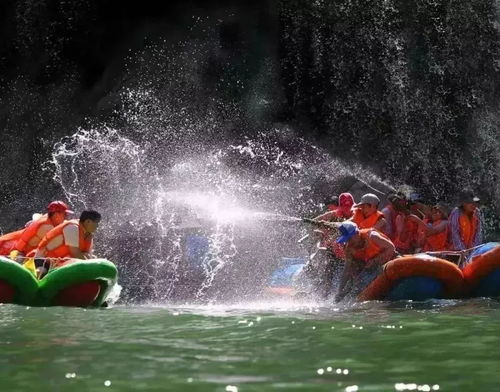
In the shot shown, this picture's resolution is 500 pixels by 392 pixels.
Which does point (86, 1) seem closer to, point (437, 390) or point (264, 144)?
point (264, 144)

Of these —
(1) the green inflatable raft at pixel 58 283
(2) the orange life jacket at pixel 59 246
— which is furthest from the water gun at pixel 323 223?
(2) the orange life jacket at pixel 59 246

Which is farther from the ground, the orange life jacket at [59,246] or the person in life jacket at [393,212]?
the person in life jacket at [393,212]

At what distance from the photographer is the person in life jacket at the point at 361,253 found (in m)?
10.3

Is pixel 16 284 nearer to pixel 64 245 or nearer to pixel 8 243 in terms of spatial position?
pixel 64 245

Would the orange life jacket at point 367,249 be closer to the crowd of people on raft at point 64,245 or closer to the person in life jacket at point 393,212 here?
the person in life jacket at point 393,212

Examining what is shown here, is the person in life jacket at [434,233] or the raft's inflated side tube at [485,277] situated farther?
the person in life jacket at [434,233]

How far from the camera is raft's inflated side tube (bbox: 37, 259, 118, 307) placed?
381 inches

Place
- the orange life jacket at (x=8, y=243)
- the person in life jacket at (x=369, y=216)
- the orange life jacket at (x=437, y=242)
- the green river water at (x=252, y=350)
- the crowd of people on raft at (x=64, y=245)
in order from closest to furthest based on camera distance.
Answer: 1. the green river water at (x=252, y=350)
2. the crowd of people on raft at (x=64, y=245)
3. the person in life jacket at (x=369, y=216)
4. the orange life jacket at (x=8, y=243)
5. the orange life jacket at (x=437, y=242)

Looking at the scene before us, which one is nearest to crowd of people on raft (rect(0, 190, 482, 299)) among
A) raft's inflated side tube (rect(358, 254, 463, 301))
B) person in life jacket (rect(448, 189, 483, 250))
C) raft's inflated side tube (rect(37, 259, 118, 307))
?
person in life jacket (rect(448, 189, 483, 250))

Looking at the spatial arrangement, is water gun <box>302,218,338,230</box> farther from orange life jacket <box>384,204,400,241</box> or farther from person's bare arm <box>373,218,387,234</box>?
orange life jacket <box>384,204,400,241</box>

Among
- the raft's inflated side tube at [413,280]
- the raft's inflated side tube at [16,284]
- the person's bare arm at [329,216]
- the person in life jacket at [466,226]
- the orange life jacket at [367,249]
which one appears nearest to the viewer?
the raft's inflated side tube at [16,284]

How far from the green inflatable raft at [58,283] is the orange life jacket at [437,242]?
477 cm

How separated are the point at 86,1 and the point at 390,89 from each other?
27.4 feet

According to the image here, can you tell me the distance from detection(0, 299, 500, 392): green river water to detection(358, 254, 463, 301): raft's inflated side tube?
1.06 metres
